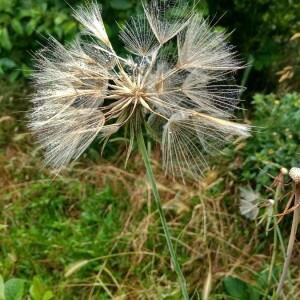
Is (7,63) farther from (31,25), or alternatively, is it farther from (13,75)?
(31,25)

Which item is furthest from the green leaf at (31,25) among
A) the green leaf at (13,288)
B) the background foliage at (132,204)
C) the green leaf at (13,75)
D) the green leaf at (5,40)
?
the green leaf at (13,288)

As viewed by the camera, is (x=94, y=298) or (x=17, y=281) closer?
(x=17, y=281)

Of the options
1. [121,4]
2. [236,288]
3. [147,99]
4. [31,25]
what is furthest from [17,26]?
[147,99]

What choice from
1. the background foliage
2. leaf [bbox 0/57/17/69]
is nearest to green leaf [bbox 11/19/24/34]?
the background foliage

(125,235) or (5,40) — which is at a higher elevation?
(5,40)

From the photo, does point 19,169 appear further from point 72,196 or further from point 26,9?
point 26,9

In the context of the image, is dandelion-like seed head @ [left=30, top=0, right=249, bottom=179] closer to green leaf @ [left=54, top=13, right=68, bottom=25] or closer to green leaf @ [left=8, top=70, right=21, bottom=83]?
green leaf @ [left=54, top=13, right=68, bottom=25]

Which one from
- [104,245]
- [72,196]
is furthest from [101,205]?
[104,245]
